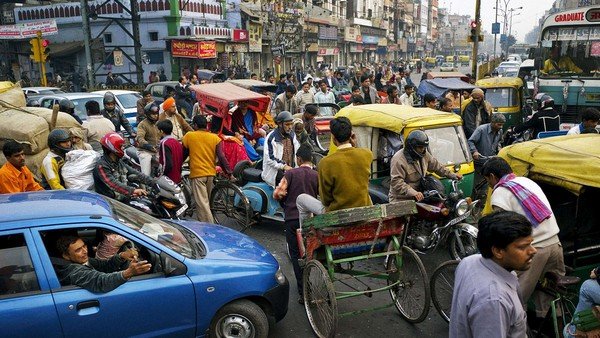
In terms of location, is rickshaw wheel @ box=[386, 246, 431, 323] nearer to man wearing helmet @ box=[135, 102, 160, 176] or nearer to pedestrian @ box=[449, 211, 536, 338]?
pedestrian @ box=[449, 211, 536, 338]

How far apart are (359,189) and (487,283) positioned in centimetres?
243

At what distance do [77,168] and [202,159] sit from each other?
1.76m

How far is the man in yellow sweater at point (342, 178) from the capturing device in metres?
4.64

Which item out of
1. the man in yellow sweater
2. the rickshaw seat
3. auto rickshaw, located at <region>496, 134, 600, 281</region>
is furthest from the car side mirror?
the rickshaw seat

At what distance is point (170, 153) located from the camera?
6.91m

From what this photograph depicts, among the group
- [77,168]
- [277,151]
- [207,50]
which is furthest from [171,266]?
[207,50]

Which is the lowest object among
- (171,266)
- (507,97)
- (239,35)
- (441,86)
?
(171,266)

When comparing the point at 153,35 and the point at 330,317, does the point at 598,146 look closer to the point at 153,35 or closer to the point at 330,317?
the point at 330,317

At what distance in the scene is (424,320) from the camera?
4.98m

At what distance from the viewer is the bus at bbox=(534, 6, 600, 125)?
11.6 meters

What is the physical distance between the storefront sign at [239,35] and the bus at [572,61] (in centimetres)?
2437

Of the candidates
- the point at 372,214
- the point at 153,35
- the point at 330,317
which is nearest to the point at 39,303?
the point at 330,317

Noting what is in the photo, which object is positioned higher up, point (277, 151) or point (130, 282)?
point (277, 151)

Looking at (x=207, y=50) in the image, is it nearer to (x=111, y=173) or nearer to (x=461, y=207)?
(x=111, y=173)
